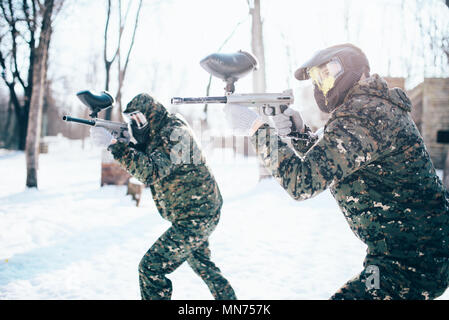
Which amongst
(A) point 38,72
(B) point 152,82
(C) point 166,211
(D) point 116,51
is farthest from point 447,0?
(B) point 152,82

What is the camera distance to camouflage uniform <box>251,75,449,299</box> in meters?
1.36

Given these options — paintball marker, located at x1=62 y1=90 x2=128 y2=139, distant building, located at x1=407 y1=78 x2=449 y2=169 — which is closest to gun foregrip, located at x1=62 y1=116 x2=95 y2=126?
paintball marker, located at x1=62 y1=90 x2=128 y2=139

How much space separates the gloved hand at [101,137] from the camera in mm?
2594

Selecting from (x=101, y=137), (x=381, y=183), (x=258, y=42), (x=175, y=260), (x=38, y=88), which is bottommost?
(x=175, y=260)

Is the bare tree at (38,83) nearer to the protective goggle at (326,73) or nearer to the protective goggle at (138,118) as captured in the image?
the protective goggle at (138,118)

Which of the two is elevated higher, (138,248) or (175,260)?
(175,260)

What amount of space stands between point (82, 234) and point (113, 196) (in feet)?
9.97

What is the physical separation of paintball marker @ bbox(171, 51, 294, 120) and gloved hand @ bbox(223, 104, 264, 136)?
0.14 meters

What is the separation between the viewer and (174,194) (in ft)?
7.99

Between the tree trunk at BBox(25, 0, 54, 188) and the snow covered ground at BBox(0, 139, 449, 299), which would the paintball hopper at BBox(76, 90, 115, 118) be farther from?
the tree trunk at BBox(25, 0, 54, 188)

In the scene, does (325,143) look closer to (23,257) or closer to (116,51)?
(23,257)

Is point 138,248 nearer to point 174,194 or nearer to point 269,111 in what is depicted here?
point 174,194

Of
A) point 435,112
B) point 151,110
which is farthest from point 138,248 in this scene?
point 435,112

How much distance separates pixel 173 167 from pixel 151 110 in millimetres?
585
